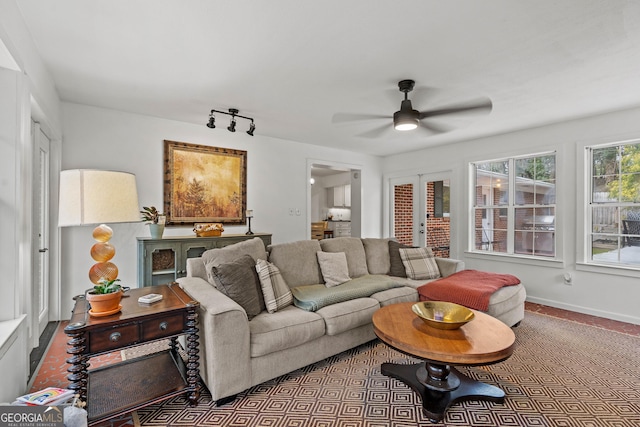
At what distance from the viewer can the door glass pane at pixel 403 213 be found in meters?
6.25

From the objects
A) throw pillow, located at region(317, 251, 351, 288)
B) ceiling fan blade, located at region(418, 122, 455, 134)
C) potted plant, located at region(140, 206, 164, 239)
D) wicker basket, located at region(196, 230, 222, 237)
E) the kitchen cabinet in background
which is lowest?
throw pillow, located at region(317, 251, 351, 288)

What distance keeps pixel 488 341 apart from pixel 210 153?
3939mm

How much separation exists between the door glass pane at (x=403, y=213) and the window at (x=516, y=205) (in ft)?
4.26

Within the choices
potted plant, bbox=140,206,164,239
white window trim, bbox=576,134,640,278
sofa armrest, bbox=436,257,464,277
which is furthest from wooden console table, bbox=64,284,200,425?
white window trim, bbox=576,134,640,278

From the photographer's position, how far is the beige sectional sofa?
201 cm

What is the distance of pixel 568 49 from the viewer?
92.4 inches

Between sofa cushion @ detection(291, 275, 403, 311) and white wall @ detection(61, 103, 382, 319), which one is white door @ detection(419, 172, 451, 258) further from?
sofa cushion @ detection(291, 275, 403, 311)

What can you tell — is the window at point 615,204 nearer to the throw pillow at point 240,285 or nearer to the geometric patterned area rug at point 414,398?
the geometric patterned area rug at point 414,398

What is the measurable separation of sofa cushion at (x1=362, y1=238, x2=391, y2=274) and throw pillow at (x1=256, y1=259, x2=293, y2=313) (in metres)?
1.49

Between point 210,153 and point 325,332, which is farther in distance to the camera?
point 210,153

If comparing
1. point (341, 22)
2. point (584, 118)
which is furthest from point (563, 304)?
point (341, 22)

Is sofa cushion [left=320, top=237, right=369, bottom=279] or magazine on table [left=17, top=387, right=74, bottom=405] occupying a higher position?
sofa cushion [left=320, top=237, right=369, bottom=279]

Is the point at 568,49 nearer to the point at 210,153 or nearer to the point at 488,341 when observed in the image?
the point at 488,341

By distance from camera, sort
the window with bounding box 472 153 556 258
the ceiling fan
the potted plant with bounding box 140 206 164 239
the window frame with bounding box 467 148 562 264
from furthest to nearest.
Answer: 1. the window with bounding box 472 153 556 258
2. the window frame with bounding box 467 148 562 264
3. the potted plant with bounding box 140 206 164 239
4. the ceiling fan
